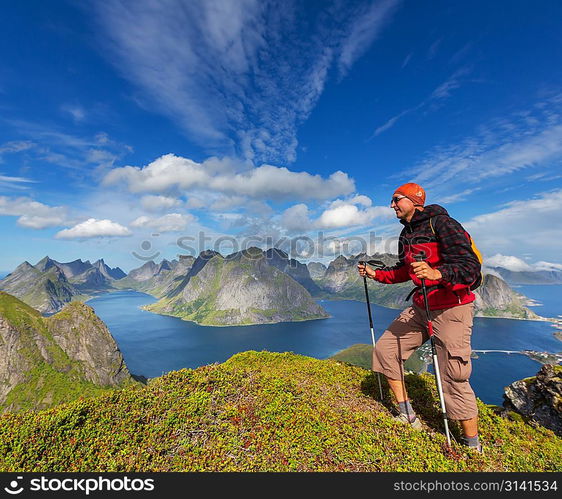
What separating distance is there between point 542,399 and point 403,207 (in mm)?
8624

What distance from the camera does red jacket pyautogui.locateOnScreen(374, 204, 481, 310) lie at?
16.9 ft

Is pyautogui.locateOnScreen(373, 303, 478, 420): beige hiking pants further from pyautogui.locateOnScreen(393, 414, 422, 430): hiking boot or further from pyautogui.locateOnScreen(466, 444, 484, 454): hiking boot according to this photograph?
pyautogui.locateOnScreen(393, 414, 422, 430): hiking boot

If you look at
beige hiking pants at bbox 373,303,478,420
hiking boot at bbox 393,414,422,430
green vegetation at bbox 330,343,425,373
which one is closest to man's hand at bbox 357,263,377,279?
beige hiking pants at bbox 373,303,478,420

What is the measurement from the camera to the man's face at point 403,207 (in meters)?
6.12

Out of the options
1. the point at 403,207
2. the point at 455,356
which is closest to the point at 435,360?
the point at 455,356

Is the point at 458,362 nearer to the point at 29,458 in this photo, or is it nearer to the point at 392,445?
the point at 392,445

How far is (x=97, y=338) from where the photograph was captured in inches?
7751

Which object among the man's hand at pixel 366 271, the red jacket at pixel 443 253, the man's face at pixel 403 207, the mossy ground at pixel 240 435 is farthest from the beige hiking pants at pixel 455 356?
the man's face at pixel 403 207

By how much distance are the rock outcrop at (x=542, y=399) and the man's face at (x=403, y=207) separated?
8.00 meters

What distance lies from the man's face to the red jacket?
0.40ft

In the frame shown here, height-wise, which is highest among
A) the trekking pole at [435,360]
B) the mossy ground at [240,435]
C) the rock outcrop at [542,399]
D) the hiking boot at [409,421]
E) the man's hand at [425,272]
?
the man's hand at [425,272]

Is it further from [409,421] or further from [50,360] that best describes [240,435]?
[50,360]

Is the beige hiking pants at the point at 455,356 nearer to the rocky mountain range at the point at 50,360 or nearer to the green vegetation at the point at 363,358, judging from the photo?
the green vegetation at the point at 363,358
